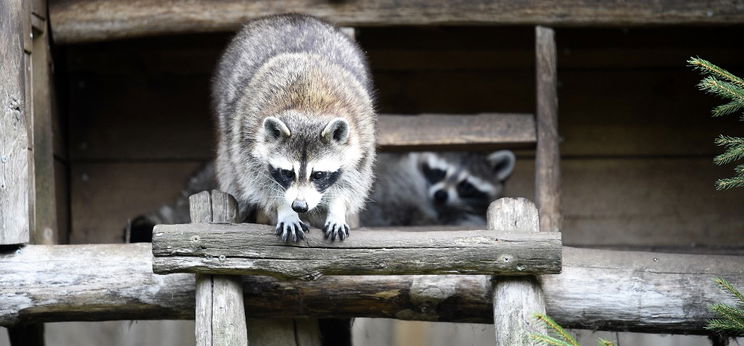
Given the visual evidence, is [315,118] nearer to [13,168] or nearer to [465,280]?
[465,280]

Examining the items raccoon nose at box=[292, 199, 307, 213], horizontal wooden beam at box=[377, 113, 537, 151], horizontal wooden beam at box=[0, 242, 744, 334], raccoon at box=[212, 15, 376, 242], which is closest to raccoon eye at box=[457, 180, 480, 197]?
horizontal wooden beam at box=[377, 113, 537, 151]

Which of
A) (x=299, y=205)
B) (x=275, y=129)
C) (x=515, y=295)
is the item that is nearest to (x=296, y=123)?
(x=275, y=129)

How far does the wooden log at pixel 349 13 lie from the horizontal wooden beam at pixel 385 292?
1293 millimetres

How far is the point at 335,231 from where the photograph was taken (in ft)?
13.3

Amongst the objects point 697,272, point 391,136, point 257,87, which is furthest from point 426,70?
point 697,272

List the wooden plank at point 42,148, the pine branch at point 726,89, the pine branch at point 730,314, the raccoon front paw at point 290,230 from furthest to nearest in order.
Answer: the wooden plank at point 42,148 → the raccoon front paw at point 290,230 → the pine branch at point 730,314 → the pine branch at point 726,89

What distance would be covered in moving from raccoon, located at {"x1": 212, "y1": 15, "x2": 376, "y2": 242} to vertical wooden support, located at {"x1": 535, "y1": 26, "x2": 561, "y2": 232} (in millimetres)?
917

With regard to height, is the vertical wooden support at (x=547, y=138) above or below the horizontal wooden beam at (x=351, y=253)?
above

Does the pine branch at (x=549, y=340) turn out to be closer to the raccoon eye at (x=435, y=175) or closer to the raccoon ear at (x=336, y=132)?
the raccoon ear at (x=336, y=132)

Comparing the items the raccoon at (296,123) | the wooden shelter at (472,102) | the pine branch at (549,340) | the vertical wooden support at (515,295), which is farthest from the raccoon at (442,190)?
the pine branch at (549,340)

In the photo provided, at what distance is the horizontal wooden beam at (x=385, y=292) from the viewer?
4.37 m

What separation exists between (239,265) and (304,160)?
0.47 meters

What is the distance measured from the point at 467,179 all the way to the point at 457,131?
3.48 ft

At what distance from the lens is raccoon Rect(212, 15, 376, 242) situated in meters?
4.09
